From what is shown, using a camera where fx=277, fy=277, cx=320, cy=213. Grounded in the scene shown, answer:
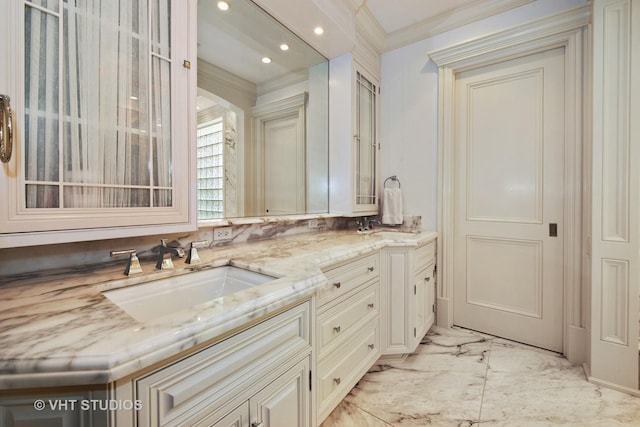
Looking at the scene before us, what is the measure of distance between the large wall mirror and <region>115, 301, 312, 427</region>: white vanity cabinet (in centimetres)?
106

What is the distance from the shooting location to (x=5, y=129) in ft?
2.49

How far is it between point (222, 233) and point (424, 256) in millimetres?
1525

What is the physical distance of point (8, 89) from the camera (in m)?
0.76

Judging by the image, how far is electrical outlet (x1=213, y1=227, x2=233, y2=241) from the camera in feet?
5.18

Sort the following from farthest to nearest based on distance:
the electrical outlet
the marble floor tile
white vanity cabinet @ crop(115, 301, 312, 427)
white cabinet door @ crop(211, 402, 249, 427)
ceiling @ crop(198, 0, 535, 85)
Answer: ceiling @ crop(198, 0, 535, 85), the electrical outlet, the marble floor tile, white cabinet door @ crop(211, 402, 249, 427), white vanity cabinet @ crop(115, 301, 312, 427)

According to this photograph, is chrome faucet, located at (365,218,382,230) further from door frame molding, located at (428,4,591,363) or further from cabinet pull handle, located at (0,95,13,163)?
cabinet pull handle, located at (0,95,13,163)

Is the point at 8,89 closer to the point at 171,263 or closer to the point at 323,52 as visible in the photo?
the point at 171,263

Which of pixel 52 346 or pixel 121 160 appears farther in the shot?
pixel 121 160

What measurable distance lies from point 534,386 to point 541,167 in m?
1.53

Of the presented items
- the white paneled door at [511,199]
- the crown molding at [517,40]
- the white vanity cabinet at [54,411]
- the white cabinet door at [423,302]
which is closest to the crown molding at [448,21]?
the crown molding at [517,40]

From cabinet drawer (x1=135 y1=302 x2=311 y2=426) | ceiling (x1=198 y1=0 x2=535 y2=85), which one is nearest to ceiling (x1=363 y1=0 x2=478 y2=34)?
ceiling (x1=198 y1=0 x2=535 y2=85)

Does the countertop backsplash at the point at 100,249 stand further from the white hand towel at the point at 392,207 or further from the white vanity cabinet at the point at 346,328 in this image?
the white hand towel at the point at 392,207

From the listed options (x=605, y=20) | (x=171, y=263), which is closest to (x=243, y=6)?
(x=171, y=263)

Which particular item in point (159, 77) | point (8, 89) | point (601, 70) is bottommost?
point (8, 89)
